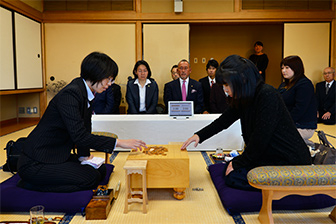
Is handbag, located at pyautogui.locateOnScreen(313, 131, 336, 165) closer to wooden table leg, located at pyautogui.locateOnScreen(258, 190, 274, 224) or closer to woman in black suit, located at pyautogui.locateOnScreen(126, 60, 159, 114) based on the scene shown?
wooden table leg, located at pyautogui.locateOnScreen(258, 190, 274, 224)

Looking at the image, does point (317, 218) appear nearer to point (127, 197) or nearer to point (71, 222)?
point (127, 197)

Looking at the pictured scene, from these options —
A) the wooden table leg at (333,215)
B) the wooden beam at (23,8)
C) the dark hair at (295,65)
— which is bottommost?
the wooden table leg at (333,215)

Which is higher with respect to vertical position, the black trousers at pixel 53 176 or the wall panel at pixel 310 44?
the wall panel at pixel 310 44

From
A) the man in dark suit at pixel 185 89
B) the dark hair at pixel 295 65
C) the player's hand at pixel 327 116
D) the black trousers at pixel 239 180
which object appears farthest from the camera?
the player's hand at pixel 327 116

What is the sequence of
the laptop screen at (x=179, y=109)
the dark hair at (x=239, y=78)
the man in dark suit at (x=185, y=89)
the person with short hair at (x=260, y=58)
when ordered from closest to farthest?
the dark hair at (x=239, y=78)
the laptop screen at (x=179, y=109)
the man in dark suit at (x=185, y=89)
the person with short hair at (x=260, y=58)

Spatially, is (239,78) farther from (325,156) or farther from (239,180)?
(325,156)

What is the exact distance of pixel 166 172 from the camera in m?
2.29

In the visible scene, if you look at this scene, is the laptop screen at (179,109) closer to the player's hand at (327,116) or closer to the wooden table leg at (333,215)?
the wooden table leg at (333,215)

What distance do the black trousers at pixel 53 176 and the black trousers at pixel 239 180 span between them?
1.06 metres

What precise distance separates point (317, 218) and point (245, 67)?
3.63 ft

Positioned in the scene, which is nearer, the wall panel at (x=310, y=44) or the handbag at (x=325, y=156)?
the handbag at (x=325, y=156)

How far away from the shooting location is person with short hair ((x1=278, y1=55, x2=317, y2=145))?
3.18m

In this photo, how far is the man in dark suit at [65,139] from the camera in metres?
2.13

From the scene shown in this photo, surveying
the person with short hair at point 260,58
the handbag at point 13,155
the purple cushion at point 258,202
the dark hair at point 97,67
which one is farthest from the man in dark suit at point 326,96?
the handbag at point 13,155
